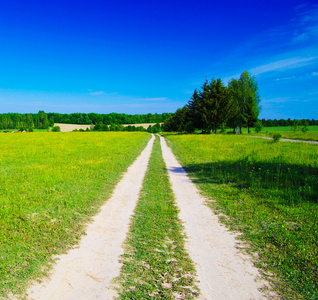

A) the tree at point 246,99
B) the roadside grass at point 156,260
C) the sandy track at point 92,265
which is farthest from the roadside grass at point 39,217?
the tree at point 246,99

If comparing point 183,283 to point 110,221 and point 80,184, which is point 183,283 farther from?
point 80,184

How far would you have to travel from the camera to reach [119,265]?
4066mm

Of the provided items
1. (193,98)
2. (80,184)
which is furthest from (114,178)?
(193,98)

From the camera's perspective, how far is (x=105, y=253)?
14.8ft

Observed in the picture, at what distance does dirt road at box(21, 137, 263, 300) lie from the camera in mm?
3414

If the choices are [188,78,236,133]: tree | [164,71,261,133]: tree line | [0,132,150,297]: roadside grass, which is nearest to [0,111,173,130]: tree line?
[164,71,261,133]: tree line

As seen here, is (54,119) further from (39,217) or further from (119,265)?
(119,265)

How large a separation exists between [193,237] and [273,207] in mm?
3646

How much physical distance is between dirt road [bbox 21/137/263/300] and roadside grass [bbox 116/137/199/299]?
18 centimetres

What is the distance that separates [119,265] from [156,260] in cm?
71

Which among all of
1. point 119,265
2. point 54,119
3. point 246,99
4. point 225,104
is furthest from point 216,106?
point 54,119

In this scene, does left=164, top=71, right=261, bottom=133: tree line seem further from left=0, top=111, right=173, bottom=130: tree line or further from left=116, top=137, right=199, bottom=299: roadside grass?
left=0, top=111, right=173, bottom=130: tree line

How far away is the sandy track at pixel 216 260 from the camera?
344 cm

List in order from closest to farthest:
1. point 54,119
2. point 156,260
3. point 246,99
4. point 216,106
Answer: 1. point 156,260
2. point 216,106
3. point 246,99
4. point 54,119
